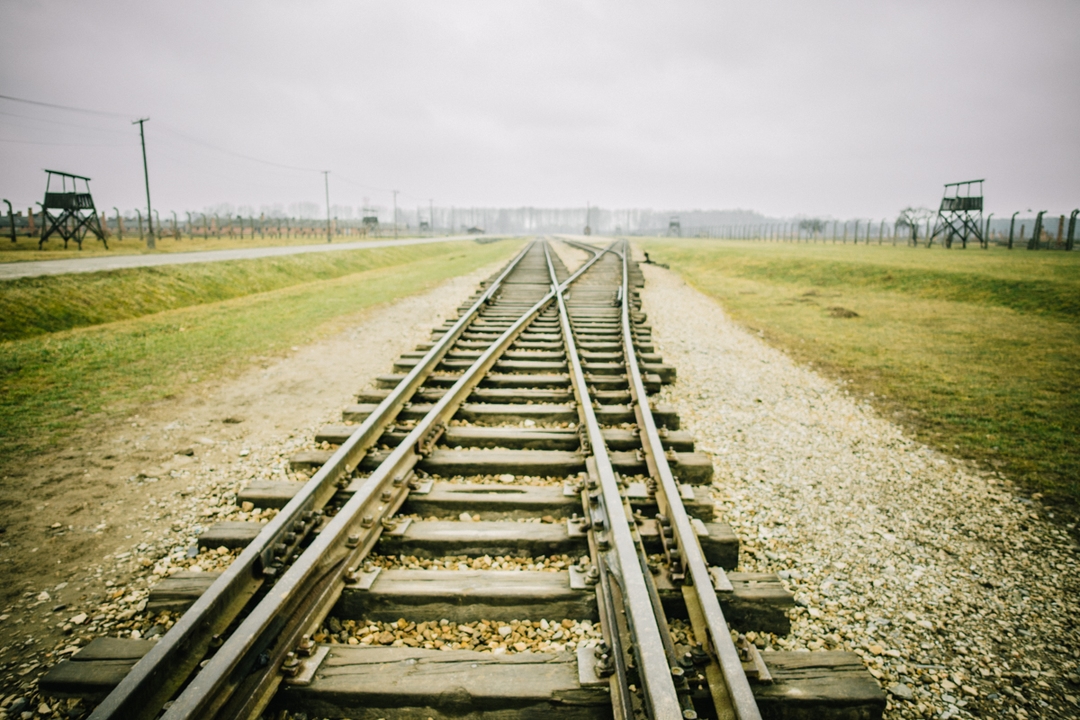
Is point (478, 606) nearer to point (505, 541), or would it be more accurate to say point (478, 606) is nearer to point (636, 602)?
point (505, 541)

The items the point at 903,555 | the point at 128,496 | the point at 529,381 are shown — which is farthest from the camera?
the point at 529,381

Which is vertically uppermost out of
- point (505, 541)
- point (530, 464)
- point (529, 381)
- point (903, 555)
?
point (529, 381)

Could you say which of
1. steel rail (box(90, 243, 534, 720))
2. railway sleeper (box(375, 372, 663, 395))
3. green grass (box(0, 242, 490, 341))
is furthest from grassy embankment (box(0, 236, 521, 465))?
steel rail (box(90, 243, 534, 720))

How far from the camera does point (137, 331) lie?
9219 mm

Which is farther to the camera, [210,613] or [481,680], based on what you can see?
[210,613]

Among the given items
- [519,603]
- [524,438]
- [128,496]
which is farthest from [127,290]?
[519,603]

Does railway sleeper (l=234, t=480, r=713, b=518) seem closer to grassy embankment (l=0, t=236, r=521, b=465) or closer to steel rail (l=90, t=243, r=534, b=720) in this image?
steel rail (l=90, t=243, r=534, b=720)

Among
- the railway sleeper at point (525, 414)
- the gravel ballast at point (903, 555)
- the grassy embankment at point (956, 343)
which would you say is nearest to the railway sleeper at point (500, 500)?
the gravel ballast at point (903, 555)

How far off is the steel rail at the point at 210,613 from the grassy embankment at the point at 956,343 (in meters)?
4.98

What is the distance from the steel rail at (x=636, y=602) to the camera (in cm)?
180

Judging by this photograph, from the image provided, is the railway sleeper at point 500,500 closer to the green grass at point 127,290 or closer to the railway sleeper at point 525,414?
the railway sleeper at point 525,414

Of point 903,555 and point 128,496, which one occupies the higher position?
point 128,496

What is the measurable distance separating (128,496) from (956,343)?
11.2 meters

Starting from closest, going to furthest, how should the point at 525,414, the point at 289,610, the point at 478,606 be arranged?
the point at 289,610
the point at 478,606
the point at 525,414
